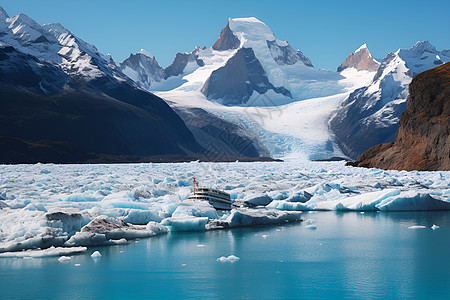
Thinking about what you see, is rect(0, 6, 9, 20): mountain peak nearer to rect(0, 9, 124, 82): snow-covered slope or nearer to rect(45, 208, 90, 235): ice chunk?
rect(0, 9, 124, 82): snow-covered slope

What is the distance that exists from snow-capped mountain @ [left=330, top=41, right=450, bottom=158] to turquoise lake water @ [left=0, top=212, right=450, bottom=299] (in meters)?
157

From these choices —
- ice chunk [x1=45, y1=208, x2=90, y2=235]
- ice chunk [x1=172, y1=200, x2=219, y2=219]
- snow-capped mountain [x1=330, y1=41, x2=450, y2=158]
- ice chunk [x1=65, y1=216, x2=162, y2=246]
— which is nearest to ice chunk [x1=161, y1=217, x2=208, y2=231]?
ice chunk [x1=172, y1=200, x2=219, y2=219]

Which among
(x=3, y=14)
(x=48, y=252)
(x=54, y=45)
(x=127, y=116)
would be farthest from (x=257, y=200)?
(x=3, y=14)

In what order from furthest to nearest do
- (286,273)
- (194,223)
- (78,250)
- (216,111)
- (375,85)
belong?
(375,85) → (216,111) → (194,223) → (78,250) → (286,273)

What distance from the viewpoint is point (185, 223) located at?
19281 mm

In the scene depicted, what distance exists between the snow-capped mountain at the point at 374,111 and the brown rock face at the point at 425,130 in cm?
11269

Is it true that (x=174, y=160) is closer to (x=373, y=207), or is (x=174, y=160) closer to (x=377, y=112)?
(x=373, y=207)

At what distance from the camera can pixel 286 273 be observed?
1318 cm

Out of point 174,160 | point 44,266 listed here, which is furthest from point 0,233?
point 174,160

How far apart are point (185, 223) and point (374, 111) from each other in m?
181

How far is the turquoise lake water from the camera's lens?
1141 cm

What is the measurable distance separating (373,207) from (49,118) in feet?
289

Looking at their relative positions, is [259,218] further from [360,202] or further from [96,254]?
[96,254]

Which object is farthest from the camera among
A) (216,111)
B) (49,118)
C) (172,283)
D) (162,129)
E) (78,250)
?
(216,111)
